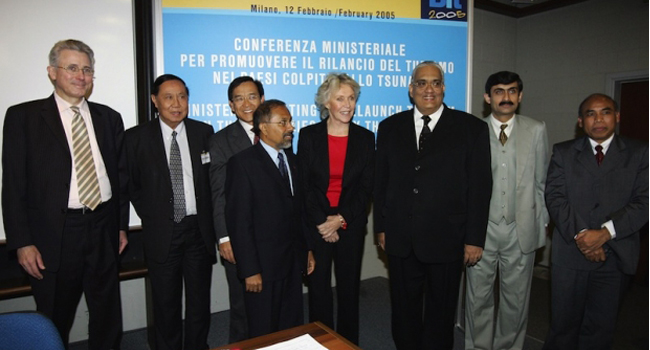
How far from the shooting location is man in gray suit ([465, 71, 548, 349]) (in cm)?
257

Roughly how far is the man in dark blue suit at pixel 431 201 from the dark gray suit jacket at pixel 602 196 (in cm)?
47

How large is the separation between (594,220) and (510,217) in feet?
1.40

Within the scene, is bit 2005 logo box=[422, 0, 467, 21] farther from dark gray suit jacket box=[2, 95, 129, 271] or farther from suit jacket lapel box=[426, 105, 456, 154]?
dark gray suit jacket box=[2, 95, 129, 271]

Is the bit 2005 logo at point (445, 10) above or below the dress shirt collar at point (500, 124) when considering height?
above

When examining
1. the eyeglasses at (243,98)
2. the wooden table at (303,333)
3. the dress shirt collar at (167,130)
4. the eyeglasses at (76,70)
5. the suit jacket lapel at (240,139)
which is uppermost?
the eyeglasses at (76,70)

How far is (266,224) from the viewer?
2174 millimetres

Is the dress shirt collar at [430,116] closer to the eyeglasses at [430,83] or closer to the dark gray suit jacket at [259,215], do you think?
the eyeglasses at [430,83]

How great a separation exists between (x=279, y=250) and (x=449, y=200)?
95cm

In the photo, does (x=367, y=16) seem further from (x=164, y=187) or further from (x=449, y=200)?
(x=164, y=187)

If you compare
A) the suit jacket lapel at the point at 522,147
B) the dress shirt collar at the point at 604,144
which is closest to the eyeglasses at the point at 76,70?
the suit jacket lapel at the point at 522,147

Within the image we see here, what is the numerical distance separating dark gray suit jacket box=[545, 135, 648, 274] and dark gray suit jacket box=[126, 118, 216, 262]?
1.96 metres

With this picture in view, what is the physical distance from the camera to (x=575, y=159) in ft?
8.25

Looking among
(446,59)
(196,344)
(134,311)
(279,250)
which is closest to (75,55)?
(279,250)

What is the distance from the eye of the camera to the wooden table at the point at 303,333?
145 cm
